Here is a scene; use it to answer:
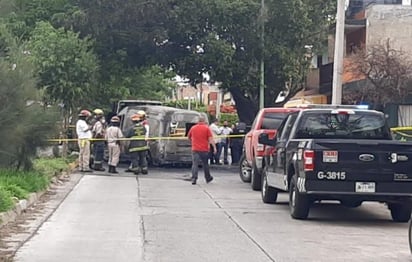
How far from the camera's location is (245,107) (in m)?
36.0

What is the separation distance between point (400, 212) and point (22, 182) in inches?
290

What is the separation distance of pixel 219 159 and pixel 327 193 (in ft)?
61.8

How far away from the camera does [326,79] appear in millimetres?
40875

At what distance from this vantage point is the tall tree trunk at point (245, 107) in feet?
116

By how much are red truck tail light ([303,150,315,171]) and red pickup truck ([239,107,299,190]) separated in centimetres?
593

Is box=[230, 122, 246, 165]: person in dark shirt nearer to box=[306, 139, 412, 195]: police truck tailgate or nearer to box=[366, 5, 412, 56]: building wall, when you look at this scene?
box=[366, 5, 412, 56]: building wall

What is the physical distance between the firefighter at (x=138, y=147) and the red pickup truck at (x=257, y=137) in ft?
13.0

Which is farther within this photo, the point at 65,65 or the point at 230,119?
the point at 230,119

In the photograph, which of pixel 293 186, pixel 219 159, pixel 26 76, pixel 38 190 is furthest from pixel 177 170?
pixel 26 76

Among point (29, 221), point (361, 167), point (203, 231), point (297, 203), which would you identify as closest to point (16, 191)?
point (29, 221)

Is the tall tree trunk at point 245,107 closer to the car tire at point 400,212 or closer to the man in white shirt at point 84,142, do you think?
the man in white shirt at point 84,142

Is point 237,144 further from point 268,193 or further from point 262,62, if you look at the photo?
point 268,193

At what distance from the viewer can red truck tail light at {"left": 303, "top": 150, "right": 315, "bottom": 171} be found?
14.3 meters

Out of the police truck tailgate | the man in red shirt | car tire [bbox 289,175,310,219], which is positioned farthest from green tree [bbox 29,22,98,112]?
the police truck tailgate
